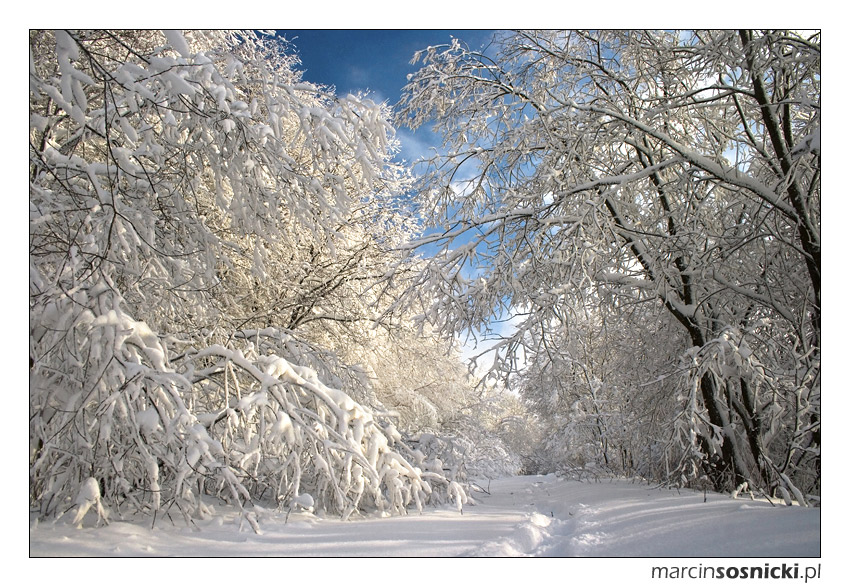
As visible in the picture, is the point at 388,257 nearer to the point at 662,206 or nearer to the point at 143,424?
the point at 662,206

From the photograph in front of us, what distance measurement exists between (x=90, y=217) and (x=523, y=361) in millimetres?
2937

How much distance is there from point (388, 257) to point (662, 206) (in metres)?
3.30

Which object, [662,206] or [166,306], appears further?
[662,206]

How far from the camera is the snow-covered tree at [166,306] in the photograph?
2.53m

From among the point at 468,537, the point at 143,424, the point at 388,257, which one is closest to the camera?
the point at 143,424

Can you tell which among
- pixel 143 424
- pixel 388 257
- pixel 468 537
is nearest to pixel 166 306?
pixel 143 424

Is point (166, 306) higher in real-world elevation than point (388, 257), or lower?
lower

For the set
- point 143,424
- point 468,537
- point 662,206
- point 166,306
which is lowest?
point 468,537

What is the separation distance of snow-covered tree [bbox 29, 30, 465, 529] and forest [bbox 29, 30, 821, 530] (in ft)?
0.07

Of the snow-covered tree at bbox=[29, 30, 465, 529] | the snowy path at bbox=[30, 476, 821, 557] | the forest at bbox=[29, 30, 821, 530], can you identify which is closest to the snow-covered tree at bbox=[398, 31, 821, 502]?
the forest at bbox=[29, 30, 821, 530]

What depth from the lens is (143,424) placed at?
8.01ft

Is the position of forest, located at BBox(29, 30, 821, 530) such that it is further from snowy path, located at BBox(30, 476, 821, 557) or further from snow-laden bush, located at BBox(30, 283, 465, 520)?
snowy path, located at BBox(30, 476, 821, 557)

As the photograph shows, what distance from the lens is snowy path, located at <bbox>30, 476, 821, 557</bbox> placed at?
7.58 ft
